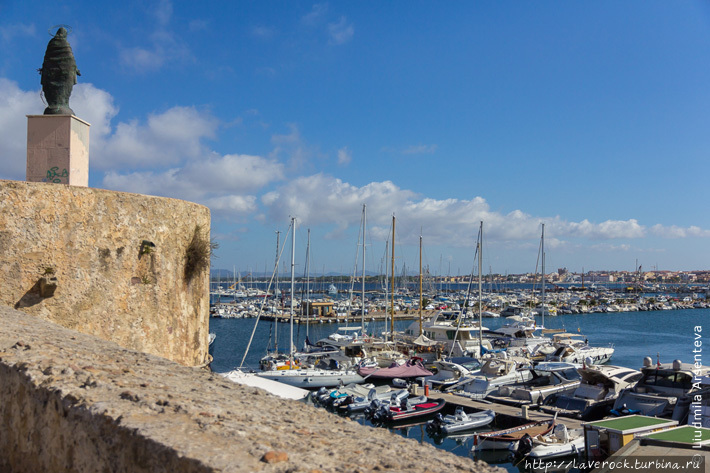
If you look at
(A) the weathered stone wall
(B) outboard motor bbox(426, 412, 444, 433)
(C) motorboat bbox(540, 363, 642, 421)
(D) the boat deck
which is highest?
(A) the weathered stone wall

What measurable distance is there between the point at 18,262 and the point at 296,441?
5.22 metres

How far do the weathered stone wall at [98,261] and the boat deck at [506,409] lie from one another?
41.8 feet

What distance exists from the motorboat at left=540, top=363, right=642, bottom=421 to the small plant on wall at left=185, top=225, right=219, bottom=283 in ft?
44.3

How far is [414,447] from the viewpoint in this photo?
9.55 ft

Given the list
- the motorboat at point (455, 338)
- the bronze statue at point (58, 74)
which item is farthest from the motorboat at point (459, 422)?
the bronze statue at point (58, 74)

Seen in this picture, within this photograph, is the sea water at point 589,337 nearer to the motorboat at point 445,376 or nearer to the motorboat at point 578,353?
the motorboat at point 578,353

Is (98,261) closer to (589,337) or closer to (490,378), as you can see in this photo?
(490,378)

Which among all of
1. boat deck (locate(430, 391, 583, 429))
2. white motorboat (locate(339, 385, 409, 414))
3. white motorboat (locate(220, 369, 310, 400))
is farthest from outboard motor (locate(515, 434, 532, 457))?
white motorboat (locate(220, 369, 310, 400))

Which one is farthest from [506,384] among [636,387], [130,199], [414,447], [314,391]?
[414,447]

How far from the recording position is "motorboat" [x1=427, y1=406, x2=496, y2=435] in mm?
16938

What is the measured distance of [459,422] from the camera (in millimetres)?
17062

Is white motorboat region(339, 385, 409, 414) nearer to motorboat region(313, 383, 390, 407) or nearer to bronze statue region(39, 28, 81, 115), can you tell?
motorboat region(313, 383, 390, 407)

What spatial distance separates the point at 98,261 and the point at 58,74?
11.5 ft

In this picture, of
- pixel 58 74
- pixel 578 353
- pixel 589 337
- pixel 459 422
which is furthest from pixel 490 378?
pixel 589 337
